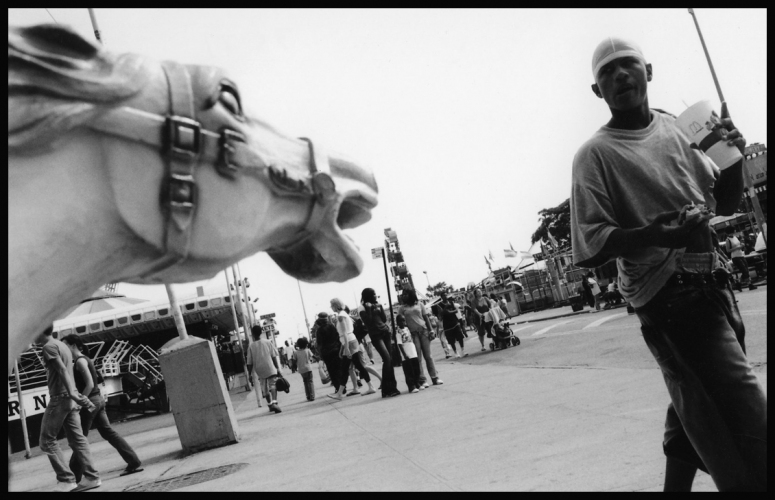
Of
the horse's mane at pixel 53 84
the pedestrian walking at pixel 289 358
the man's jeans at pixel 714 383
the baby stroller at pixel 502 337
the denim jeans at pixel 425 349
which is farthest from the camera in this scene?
the pedestrian walking at pixel 289 358

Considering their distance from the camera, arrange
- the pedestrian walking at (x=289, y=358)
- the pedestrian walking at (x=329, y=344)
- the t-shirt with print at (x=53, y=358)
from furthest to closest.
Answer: the pedestrian walking at (x=289, y=358), the pedestrian walking at (x=329, y=344), the t-shirt with print at (x=53, y=358)

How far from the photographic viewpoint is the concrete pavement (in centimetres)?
339

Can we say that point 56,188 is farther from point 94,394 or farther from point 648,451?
point 94,394

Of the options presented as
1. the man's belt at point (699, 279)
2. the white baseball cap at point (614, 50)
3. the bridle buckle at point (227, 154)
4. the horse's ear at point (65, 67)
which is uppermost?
the white baseball cap at point (614, 50)

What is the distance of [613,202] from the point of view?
2.14m

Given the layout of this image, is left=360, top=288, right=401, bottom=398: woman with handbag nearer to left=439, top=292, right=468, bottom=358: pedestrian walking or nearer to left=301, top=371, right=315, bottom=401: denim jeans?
left=301, top=371, right=315, bottom=401: denim jeans

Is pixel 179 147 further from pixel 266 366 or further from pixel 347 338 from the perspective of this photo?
pixel 266 366

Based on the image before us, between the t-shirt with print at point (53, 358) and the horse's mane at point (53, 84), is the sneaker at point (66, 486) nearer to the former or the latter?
the t-shirt with print at point (53, 358)

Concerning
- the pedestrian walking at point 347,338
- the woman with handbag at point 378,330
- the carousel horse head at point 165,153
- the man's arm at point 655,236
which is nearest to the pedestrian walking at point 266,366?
the pedestrian walking at point 347,338

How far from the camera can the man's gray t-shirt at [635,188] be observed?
6.73ft

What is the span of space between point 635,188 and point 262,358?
8979 mm

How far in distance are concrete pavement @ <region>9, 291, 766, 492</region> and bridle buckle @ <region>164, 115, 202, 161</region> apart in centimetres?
270

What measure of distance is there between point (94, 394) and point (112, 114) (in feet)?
19.6

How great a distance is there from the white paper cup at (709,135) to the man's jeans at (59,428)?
5.64 m
